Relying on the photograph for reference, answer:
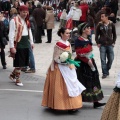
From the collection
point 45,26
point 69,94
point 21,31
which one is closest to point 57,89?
point 69,94

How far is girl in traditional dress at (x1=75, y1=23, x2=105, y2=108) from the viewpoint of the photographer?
355 inches

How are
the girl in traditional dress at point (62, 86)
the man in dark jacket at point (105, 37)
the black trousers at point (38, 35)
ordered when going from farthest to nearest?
1. the black trousers at point (38, 35)
2. the man in dark jacket at point (105, 37)
3. the girl in traditional dress at point (62, 86)

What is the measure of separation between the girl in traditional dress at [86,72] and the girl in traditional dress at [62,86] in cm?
27

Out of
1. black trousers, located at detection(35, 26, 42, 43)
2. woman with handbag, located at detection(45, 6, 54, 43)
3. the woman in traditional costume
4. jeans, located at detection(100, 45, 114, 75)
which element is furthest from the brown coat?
the woman in traditional costume

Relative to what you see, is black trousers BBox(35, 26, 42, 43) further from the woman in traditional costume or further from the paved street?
the woman in traditional costume

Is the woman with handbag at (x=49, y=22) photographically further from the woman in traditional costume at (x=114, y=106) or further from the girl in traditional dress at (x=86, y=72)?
the woman in traditional costume at (x=114, y=106)

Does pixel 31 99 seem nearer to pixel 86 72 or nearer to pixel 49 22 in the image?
pixel 86 72

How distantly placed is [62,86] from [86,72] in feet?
2.15

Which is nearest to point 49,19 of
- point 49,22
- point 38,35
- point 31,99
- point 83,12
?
point 49,22

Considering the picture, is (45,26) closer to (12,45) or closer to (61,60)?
(12,45)

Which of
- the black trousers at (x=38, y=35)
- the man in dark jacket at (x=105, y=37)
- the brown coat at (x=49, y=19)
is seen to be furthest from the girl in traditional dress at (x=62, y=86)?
the brown coat at (x=49, y=19)

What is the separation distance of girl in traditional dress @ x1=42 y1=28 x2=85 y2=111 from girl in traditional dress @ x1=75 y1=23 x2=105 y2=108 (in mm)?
274

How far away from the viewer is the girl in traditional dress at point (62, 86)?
862 cm

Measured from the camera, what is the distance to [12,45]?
423 inches
